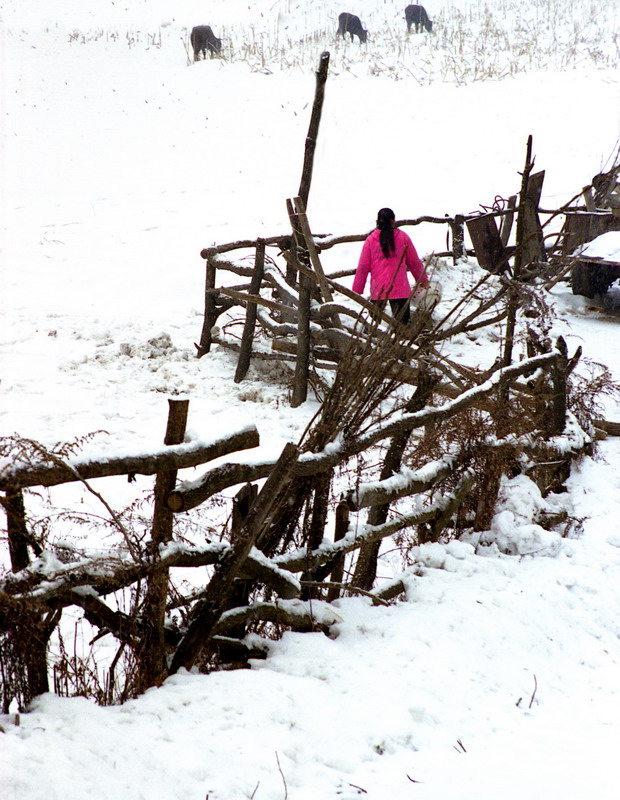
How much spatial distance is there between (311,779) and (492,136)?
61.4 feet

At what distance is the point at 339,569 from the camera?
364cm

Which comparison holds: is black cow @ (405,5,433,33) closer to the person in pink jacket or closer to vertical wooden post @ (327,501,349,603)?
the person in pink jacket

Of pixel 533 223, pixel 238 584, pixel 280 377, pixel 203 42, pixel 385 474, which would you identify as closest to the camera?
pixel 238 584

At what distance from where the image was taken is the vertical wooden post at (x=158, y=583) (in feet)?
8.56

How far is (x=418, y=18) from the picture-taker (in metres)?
25.9

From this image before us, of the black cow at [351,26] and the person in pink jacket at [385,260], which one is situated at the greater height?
the black cow at [351,26]

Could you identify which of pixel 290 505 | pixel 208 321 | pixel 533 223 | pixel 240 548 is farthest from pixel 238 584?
pixel 533 223

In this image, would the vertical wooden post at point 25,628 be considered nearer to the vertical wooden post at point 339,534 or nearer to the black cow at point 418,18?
the vertical wooden post at point 339,534

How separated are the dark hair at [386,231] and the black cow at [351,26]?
20127 mm

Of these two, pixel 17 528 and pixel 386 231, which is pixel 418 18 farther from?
pixel 17 528

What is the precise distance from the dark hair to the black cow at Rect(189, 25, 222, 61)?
18.8m

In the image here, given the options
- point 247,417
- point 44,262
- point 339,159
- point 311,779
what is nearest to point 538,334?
point 247,417

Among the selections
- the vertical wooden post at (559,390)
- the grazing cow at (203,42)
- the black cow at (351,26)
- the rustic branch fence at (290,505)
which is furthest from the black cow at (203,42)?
the vertical wooden post at (559,390)

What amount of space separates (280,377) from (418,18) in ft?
75.0
